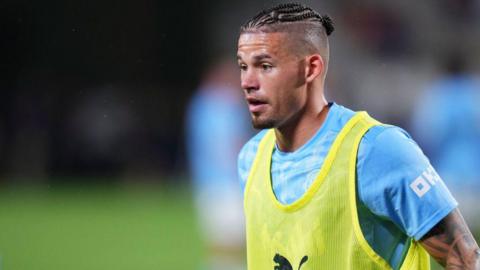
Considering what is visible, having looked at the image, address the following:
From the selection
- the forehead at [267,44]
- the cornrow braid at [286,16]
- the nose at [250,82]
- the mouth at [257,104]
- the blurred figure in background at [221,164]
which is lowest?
the blurred figure in background at [221,164]

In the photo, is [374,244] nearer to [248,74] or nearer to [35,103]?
[248,74]

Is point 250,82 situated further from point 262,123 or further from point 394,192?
point 394,192

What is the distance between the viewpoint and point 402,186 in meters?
4.28

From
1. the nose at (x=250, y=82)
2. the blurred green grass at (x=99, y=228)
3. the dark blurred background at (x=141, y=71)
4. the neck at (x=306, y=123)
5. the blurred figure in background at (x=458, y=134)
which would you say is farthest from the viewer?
the dark blurred background at (x=141, y=71)

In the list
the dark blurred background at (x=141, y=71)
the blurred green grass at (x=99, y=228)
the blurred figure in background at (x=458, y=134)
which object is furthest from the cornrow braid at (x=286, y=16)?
the dark blurred background at (x=141, y=71)

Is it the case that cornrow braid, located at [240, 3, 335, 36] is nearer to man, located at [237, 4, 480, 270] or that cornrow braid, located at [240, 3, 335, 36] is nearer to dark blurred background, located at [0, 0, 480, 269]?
man, located at [237, 4, 480, 270]

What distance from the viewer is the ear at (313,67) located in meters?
4.66

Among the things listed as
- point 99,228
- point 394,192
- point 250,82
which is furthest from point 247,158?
point 99,228

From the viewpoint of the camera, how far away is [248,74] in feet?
15.1

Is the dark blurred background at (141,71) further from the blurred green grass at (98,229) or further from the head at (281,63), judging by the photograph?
the head at (281,63)

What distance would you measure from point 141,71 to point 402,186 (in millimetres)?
16796

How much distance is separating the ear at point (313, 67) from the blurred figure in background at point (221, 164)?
6776 millimetres

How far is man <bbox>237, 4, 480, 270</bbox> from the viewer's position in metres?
A: 4.29

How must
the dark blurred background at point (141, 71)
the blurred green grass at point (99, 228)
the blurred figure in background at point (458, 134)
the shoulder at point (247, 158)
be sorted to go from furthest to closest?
the dark blurred background at point (141, 71), the blurred figure in background at point (458, 134), the blurred green grass at point (99, 228), the shoulder at point (247, 158)
